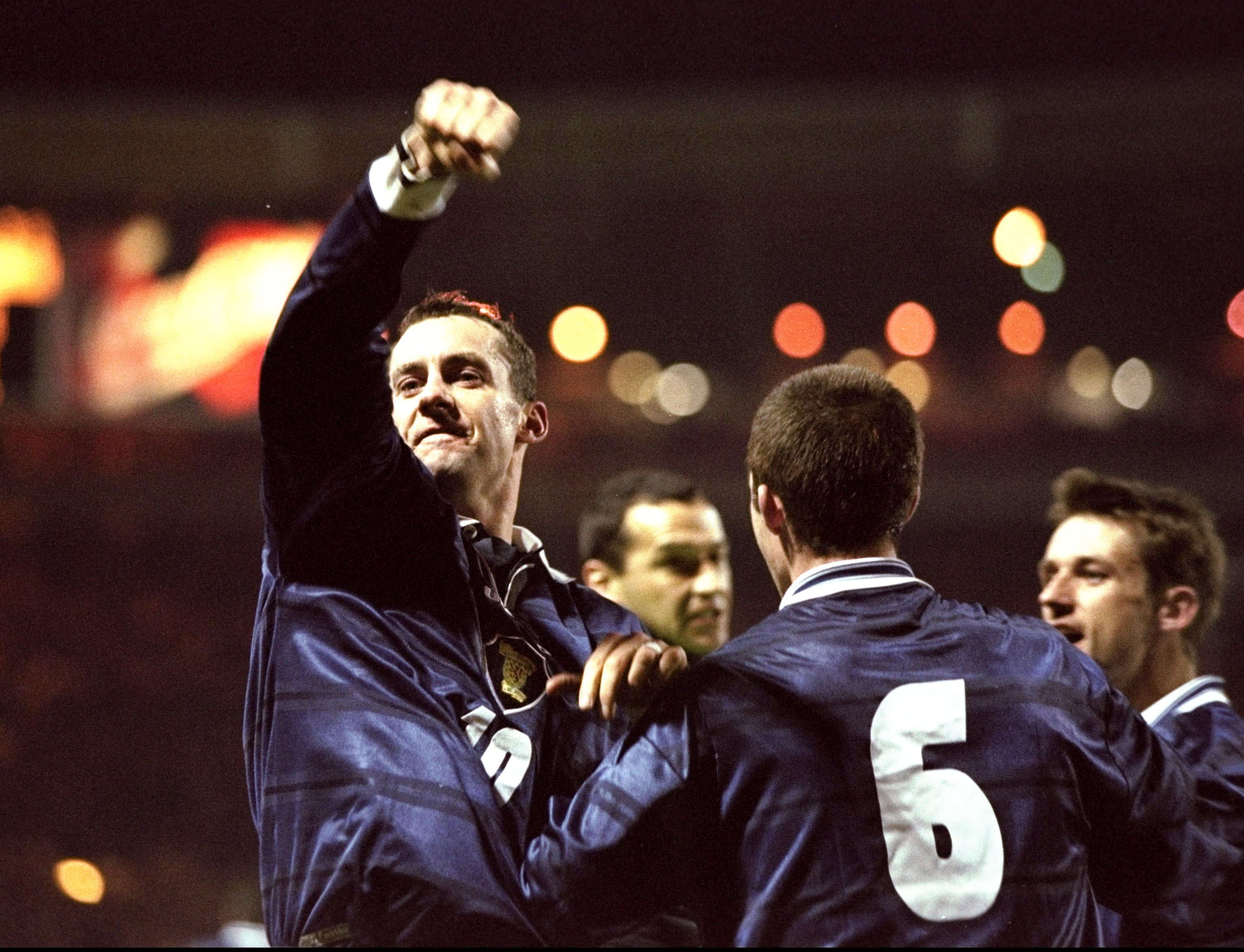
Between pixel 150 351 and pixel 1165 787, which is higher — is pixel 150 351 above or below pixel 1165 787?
above

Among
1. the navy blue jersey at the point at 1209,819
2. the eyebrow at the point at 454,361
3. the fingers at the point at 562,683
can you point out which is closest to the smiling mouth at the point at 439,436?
the eyebrow at the point at 454,361

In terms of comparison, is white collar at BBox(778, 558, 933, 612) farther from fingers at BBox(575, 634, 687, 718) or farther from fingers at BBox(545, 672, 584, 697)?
fingers at BBox(545, 672, 584, 697)

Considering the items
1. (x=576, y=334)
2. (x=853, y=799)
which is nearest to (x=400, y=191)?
(x=853, y=799)

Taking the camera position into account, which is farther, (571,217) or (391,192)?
(571,217)

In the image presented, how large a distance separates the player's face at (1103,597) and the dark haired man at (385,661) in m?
1.74

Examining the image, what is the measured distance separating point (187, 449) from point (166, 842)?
4.32m

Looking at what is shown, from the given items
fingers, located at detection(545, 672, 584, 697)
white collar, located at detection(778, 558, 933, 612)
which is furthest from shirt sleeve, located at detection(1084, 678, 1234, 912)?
fingers, located at detection(545, 672, 584, 697)

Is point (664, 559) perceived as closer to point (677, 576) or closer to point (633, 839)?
point (677, 576)

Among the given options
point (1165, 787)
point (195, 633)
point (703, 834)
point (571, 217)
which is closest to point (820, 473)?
point (703, 834)

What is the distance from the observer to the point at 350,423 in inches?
88.7

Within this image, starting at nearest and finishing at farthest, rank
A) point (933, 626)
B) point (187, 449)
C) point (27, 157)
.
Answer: point (933, 626), point (27, 157), point (187, 449)

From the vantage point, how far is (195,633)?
13.8 metres

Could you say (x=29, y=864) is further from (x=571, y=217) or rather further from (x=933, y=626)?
(x=933, y=626)

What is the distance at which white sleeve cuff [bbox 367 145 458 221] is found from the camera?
212cm
